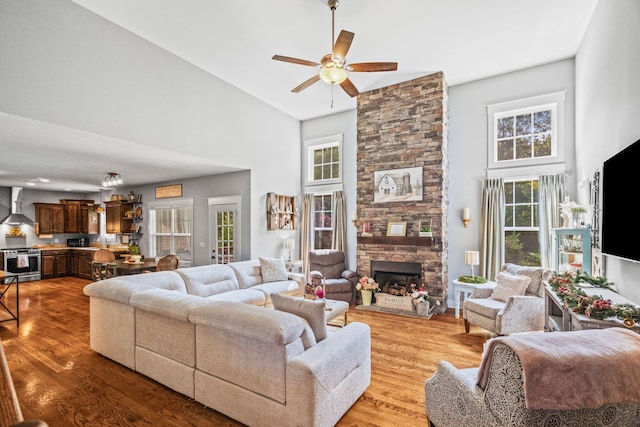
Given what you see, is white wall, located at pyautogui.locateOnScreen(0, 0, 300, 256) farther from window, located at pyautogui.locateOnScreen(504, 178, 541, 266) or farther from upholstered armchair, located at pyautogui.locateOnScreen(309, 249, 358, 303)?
window, located at pyautogui.locateOnScreen(504, 178, 541, 266)

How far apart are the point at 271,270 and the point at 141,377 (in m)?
2.63

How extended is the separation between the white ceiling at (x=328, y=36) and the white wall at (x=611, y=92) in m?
0.50

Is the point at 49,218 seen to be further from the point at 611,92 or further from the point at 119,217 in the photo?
the point at 611,92

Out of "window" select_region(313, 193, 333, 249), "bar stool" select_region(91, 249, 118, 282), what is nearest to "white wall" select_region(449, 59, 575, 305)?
"window" select_region(313, 193, 333, 249)

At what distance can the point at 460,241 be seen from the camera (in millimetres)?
5609

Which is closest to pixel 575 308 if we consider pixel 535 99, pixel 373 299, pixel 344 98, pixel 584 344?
pixel 584 344

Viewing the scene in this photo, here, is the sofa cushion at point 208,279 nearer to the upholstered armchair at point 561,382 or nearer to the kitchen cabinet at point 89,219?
the upholstered armchair at point 561,382

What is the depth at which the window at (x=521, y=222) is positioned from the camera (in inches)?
201

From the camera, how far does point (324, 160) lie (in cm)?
732

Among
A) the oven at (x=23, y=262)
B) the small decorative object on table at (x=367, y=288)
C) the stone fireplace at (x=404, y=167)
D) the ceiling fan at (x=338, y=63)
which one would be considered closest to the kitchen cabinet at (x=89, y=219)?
the oven at (x=23, y=262)

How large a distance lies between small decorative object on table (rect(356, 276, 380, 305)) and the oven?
27.7 ft

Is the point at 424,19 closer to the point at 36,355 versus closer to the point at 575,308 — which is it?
the point at 575,308

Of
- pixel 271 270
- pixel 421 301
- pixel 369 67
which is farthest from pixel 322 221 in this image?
pixel 369 67

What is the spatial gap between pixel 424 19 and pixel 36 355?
20.3 feet
